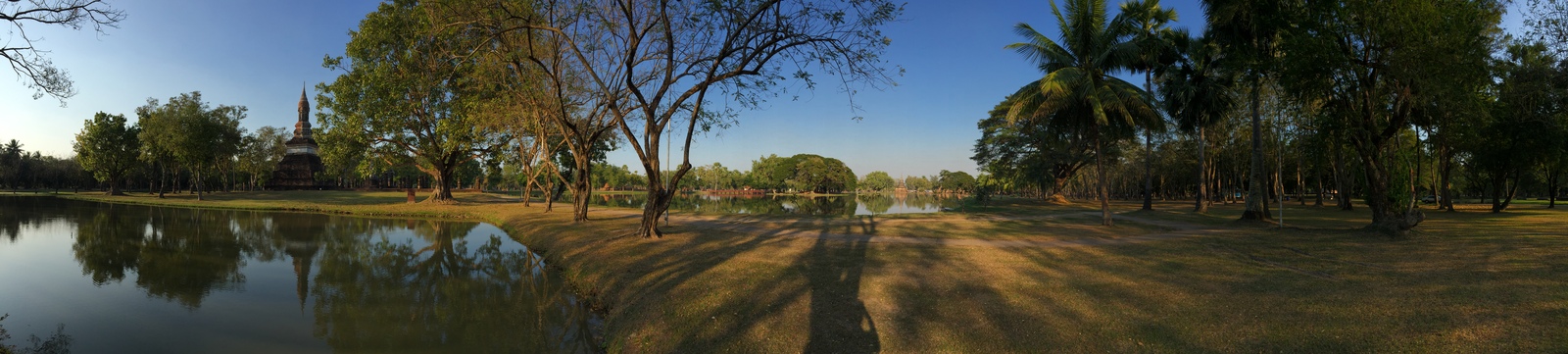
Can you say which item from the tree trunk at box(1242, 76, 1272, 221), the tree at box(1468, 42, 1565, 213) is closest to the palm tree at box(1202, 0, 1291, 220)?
the tree trunk at box(1242, 76, 1272, 221)

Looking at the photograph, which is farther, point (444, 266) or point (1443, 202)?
point (1443, 202)

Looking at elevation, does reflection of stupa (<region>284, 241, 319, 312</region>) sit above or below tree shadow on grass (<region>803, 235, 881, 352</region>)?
below

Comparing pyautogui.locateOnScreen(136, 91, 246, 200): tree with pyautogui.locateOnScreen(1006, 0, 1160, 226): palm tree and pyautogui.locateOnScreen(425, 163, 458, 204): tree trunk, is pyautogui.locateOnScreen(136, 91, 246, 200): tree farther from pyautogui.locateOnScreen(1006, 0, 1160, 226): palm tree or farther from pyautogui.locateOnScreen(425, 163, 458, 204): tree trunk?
pyautogui.locateOnScreen(1006, 0, 1160, 226): palm tree

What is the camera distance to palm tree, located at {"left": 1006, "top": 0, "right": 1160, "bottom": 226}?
58.3 feet

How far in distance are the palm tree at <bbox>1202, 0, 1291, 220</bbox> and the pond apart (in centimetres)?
1833

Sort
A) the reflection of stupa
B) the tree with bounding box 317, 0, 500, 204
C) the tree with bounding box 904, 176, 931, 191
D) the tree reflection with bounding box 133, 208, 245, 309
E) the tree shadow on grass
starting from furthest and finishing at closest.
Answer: the tree with bounding box 904, 176, 931, 191 → the tree with bounding box 317, 0, 500, 204 → the reflection of stupa → the tree reflection with bounding box 133, 208, 245, 309 → the tree shadow on grass

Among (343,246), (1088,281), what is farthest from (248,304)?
(1088,281)

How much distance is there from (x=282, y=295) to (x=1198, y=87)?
2793cm

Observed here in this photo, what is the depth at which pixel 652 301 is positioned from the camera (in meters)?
7.39

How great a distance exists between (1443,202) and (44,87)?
160 feet

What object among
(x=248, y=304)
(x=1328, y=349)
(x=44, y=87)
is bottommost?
(x=248, y=304)

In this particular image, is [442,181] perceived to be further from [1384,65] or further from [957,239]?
[1384,65]

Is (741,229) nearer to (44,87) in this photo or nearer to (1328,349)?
(1328,349)

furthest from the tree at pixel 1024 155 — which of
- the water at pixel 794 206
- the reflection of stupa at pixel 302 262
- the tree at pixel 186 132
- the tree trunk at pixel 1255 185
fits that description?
the tree at pixel 186 132
